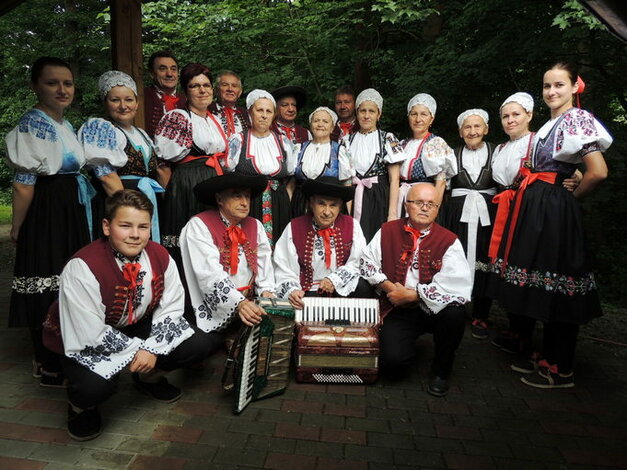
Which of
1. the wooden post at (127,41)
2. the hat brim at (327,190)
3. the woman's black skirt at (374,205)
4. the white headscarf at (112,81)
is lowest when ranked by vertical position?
the woman's black skirt at (374,205)

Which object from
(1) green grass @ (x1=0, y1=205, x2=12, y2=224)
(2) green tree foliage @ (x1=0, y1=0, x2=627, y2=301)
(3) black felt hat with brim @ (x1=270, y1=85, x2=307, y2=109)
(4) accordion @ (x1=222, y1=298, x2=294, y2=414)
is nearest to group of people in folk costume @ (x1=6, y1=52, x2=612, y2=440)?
(4) accordion @ (x1=222, y1=298, x2=294, y2=414)

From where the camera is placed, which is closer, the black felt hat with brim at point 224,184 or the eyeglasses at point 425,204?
the black felt hat with brim at point 224,184

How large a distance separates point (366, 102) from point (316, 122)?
21.0 inches

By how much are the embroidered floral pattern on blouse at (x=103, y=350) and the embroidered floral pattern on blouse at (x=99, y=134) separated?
54.3 inches

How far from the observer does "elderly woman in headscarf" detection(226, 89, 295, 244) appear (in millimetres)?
3856

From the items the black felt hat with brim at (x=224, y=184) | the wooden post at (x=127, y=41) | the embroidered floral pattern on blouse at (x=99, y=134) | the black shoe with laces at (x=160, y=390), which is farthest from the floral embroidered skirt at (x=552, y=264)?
the wooden post at (x=127, y=41)

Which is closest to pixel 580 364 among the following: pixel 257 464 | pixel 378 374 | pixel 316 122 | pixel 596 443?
pixel 596 443

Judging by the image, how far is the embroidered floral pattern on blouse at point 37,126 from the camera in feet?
8.75

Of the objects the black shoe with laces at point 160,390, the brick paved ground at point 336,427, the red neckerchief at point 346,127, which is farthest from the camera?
the red neckerchief at point 346,127

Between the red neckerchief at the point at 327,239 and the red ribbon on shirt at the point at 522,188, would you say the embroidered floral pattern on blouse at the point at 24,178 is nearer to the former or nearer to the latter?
the red neckerchief at the point at 327,239

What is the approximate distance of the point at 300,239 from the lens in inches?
137

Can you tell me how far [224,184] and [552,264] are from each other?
92.3 inches

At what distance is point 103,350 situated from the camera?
2.35 meters

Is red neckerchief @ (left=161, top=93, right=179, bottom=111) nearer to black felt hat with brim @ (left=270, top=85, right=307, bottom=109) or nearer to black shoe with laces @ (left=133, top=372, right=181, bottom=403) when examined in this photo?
black felt hat with brim @ (left=270, top=85, right=307, bottom=109)
